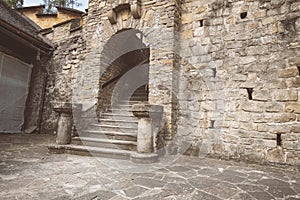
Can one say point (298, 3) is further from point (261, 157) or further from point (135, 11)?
point (135, 11)

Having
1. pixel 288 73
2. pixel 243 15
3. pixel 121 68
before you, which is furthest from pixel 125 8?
pixel 288 73

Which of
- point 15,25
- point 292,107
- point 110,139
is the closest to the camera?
point 292,107

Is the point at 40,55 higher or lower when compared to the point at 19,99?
higher

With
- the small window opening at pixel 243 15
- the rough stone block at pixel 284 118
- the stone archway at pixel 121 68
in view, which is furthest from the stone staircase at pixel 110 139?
the small window opening at pixel 243 15

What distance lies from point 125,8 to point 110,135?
3.04 meters

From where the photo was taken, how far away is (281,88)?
10.4ft

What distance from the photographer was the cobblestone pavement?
186 centimetres

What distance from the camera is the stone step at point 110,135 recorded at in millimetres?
3706

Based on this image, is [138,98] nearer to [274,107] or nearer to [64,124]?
[64,124]

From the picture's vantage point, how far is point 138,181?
224 cm

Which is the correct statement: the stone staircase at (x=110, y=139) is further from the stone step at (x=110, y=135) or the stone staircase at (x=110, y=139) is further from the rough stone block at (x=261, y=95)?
the rough stone block at (x=261, y=95)

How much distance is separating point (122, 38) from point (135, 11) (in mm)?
880

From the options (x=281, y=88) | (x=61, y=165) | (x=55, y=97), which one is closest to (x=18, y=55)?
(x=55, y=97)

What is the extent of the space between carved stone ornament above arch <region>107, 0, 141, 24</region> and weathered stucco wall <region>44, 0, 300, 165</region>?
0.25ft
